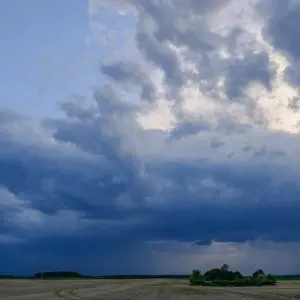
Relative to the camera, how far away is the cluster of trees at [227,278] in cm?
16112

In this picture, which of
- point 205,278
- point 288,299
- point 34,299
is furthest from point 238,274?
point 34,299

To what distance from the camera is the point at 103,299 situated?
61281mm

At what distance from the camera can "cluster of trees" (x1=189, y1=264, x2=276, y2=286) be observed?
16112cm

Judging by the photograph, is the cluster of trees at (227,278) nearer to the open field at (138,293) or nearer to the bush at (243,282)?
the bush at (243,282)

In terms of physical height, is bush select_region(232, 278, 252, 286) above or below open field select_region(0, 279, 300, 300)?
above

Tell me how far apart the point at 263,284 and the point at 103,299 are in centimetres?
10533

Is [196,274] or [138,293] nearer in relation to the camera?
[138,293]

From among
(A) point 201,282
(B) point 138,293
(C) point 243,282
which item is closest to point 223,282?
(C) point 243,282

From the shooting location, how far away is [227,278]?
17638 centimetres

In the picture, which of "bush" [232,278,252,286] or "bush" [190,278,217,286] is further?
"bush" [232,278,252,286]

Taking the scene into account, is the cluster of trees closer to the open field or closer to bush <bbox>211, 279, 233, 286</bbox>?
bush <bbox>211, 279, 233, 286</bbox>

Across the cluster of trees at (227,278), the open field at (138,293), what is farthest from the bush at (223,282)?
the open field at (138,293)

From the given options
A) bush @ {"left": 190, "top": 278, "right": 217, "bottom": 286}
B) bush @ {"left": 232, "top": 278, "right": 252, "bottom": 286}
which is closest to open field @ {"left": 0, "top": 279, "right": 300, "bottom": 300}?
bush @ {"left": 190, "top": 278, "right": 217, "bottom": 286}

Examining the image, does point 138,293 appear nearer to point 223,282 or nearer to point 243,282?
point 223,282
